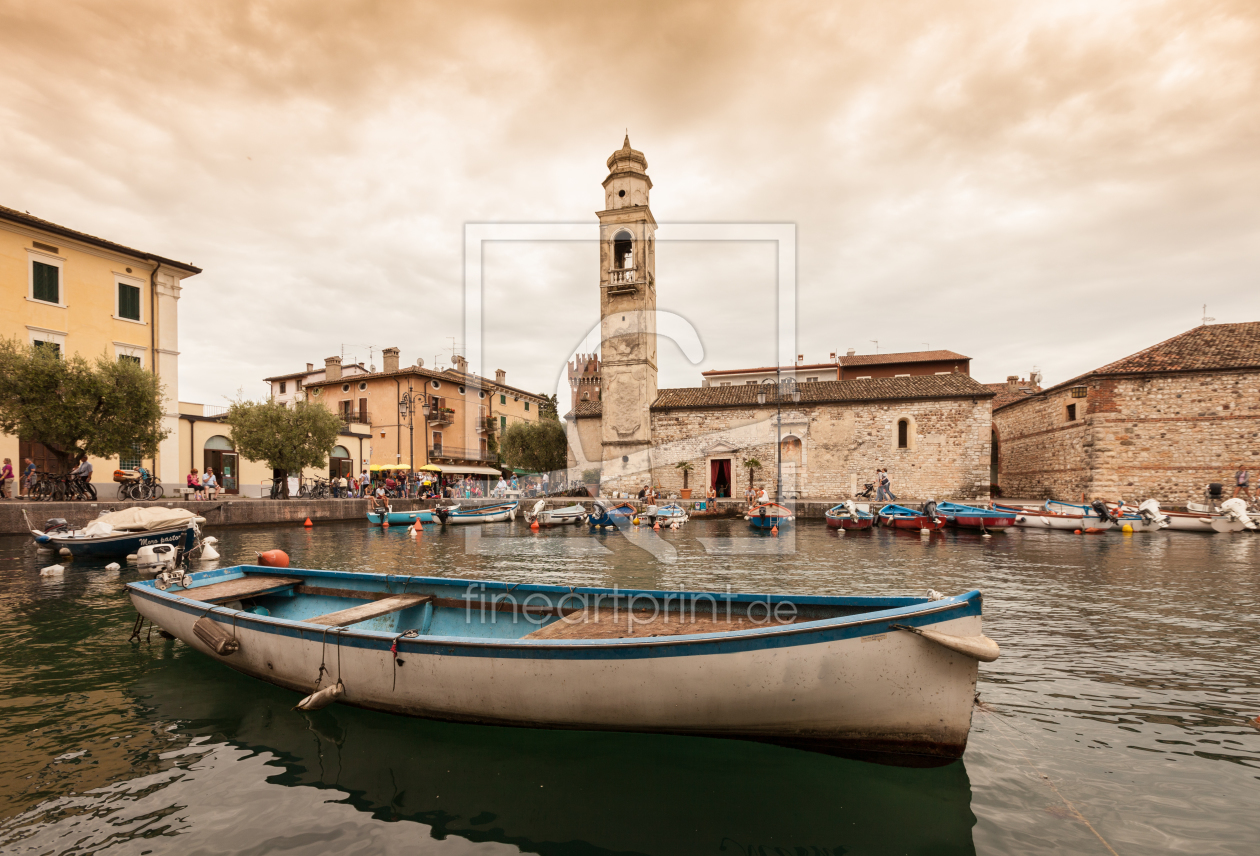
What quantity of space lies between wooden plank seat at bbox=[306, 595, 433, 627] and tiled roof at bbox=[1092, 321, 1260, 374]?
3143 centimetres

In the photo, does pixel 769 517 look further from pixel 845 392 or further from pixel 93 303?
pixel 93 303

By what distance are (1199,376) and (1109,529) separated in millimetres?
9619

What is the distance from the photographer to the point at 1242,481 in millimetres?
23438

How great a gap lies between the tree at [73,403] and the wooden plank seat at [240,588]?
15757 mm

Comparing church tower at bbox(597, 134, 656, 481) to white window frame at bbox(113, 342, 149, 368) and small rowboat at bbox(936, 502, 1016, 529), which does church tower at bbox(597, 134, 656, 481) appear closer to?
small rowboat at bbox(936, 502, 1016, 529)

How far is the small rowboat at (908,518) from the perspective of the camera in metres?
21.7

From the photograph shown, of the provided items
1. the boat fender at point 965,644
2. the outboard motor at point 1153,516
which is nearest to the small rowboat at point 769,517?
the outboard motor at point 1153,516

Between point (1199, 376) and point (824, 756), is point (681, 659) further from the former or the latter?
point (1199, 376)

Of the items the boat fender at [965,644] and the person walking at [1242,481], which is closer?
the boat fender at [965,644]

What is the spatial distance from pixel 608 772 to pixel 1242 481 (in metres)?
32.3

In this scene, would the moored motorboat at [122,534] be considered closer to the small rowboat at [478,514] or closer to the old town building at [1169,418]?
the small rowboat at [478,514]

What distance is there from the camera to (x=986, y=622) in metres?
8.48

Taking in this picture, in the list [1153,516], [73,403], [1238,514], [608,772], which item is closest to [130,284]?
[73,403]

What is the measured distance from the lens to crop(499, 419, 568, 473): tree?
133 feet
